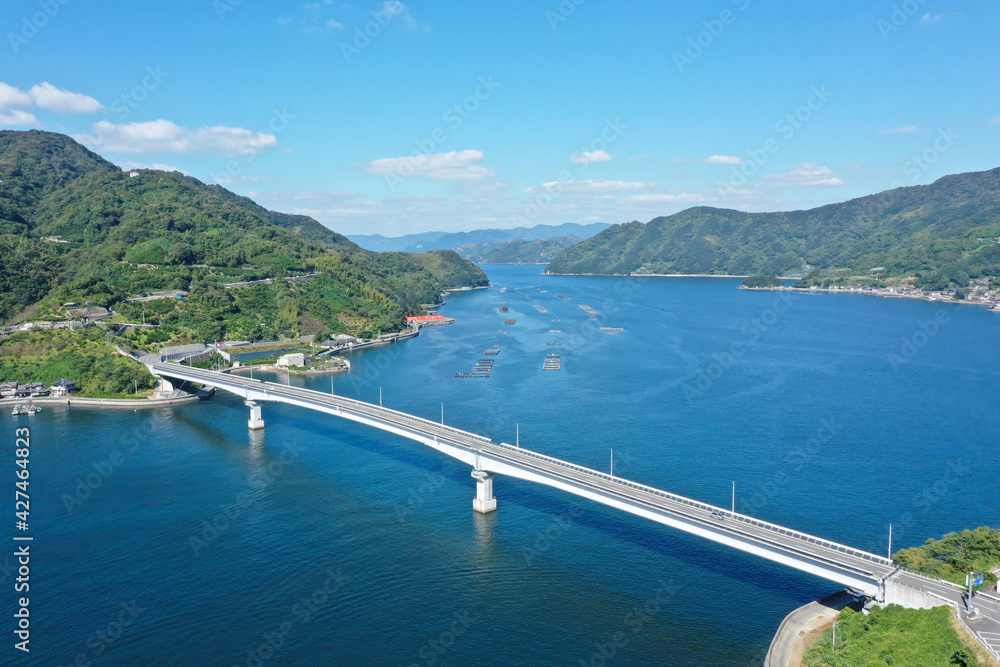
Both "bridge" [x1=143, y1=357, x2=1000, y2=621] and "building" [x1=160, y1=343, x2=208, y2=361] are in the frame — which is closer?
"bridge" [x1=143, y1=357, x2=1000, y2=621]

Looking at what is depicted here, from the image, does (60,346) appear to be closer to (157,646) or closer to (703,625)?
(157,646)

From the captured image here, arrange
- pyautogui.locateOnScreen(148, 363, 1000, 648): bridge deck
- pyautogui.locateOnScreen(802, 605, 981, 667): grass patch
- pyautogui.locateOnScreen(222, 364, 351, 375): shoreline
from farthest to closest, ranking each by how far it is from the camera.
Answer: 1. pyautogui.locateOnScreen(222, 364, 351, 375): shoreline
2. pyautogui.locateOnScreen(148, 363, 1000, 648): bridge deck
3. pyautogui.locateOnScreen(802, 605, 981, 667): grass patch

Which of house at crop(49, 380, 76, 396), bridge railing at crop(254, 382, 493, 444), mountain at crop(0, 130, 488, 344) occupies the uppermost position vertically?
mountain at crop(0, 130, 488, 344)

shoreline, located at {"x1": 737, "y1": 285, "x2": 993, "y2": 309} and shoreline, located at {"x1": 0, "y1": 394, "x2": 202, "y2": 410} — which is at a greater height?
shoreline, located at {"x1": 737, "y1": 285, "x2": 993, "y2": 309}

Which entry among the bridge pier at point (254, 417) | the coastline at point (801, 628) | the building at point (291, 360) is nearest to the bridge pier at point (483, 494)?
the coastline at point (801, 628)

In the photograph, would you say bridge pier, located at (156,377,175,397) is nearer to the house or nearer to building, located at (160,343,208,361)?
building, located at (160,343,208,361)

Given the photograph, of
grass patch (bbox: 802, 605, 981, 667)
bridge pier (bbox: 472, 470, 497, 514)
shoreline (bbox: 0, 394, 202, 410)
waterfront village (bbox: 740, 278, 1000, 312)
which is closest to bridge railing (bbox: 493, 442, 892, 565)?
grass patch (bbox: 802, 605, 981, 667)

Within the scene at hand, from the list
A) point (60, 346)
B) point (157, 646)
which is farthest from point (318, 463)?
point (60, 346)
